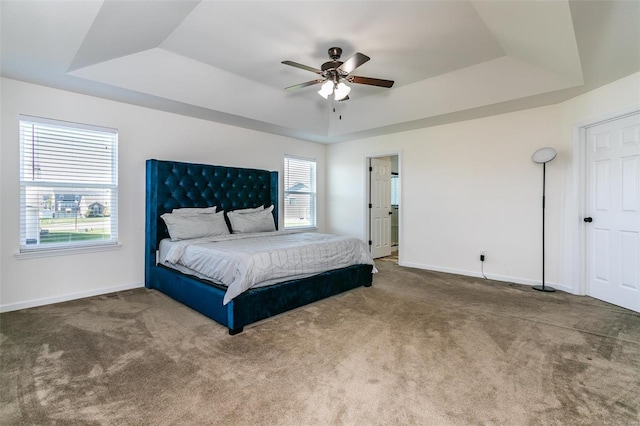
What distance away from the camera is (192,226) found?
13.1 ft

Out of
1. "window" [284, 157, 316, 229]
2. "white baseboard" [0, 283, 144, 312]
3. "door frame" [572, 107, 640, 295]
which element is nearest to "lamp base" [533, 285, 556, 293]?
"door frame" [572, 107, 640, 295]

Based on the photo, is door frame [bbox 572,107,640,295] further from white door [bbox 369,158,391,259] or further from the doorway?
white door [bbox 369,158,391,259]

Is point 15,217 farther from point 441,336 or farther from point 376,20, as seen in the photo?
point 441,336

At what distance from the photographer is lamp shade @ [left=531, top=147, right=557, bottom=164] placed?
3781 millimetres

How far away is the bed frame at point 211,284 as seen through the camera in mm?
2811

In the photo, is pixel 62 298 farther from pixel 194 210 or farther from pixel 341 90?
pixel 341 90

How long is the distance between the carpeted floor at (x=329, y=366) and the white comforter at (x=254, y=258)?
1.44 ft

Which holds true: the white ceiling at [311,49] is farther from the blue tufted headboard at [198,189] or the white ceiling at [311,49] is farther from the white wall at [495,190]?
the blue tufted headboard at [198,189]

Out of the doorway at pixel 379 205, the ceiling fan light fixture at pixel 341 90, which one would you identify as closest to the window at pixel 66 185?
the ceiling fan light fixture at pixel 341 90

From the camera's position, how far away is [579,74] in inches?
124

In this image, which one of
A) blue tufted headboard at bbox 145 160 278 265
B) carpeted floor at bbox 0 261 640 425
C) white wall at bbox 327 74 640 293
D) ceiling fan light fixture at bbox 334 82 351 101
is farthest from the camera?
blue tufted headboard at bbox 145 160 278 265

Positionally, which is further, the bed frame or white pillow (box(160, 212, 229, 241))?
white pillow (box(160, 212, 229, 241))

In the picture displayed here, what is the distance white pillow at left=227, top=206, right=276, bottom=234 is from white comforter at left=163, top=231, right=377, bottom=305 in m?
0.49

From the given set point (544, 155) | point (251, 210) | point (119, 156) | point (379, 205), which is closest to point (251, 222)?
point (251, 210)
